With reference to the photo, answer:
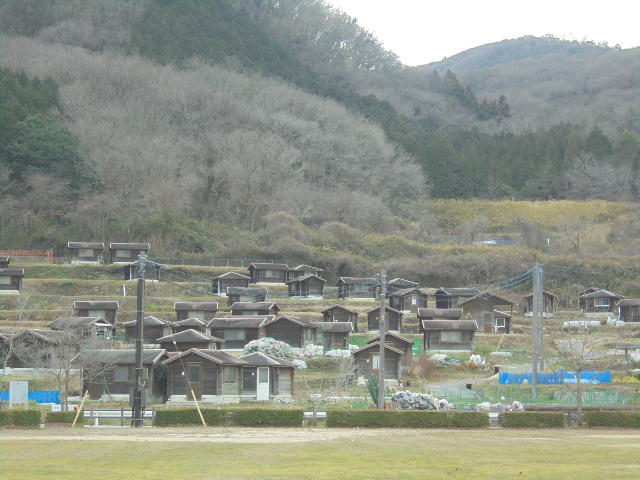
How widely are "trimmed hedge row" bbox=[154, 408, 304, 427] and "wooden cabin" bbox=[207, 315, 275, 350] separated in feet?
78.0

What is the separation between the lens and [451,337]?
54.3m

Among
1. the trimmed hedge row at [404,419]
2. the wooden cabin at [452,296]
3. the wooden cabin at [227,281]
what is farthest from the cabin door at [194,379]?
the wooden cabin at [452,296]

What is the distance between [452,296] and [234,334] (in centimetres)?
2170

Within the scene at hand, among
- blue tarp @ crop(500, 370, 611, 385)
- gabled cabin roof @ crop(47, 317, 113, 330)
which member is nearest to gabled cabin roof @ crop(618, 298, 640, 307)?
blue tarp @ crop(500, 370, 611, 385)

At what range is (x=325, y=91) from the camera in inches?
5030

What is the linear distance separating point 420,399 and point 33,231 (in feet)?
178

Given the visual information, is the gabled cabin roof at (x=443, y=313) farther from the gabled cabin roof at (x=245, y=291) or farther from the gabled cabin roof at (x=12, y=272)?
the gabled cabin roof at (x=12, y=272)

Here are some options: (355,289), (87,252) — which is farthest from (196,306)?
(87,252)

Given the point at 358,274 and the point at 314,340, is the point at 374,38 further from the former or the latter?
the point at 314,340

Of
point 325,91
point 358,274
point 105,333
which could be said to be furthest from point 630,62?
point 105,333

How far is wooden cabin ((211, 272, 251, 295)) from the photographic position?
67.6 m

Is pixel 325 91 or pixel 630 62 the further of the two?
pixel 630 62

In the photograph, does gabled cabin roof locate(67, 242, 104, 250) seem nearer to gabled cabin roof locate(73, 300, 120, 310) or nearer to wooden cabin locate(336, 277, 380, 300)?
gabled cabin roof locate(73, 300, 120, 310)

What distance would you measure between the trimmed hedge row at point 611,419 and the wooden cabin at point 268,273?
47.5 metres
